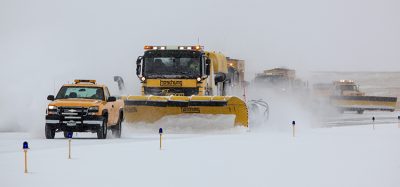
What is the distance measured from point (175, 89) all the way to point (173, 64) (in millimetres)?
860

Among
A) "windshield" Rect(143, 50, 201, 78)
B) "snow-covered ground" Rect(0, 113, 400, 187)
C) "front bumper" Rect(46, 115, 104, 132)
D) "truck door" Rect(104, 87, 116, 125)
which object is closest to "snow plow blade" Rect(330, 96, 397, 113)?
"windshield" Rect(143, 50, 201, 78)

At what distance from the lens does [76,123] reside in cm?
2283

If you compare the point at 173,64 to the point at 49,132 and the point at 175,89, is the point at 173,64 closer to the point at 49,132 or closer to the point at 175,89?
the point at 175,89

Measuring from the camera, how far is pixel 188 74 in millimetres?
28266

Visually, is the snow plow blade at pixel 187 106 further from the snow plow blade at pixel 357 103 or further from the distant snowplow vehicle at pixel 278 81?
the snow plow blade at pixel 357 103

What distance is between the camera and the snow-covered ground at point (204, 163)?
12367 millimetres

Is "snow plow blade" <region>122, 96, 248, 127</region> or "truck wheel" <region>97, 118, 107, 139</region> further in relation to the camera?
"snow plow blade" <region>122, 96, 248, 127</region>

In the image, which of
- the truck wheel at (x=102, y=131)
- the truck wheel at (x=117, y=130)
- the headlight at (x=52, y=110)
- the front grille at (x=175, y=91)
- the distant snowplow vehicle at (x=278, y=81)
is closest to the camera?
the headlight at (x=52, y=110)

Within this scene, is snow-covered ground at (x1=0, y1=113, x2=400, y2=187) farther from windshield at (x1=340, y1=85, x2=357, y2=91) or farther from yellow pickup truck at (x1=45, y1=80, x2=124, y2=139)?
windshield at (x1=340, y1=85, x2=357, y2=91)

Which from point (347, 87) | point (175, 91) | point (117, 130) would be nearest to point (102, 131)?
point (117, 130)

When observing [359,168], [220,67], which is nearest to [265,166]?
[359,168]

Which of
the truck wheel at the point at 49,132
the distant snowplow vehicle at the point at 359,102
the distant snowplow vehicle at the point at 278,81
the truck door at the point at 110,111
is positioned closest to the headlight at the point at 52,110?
the truck wheel at the point at 49,132

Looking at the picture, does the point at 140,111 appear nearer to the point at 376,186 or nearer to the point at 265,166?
the point at 265,166

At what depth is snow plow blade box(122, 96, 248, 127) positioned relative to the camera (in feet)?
88.9
